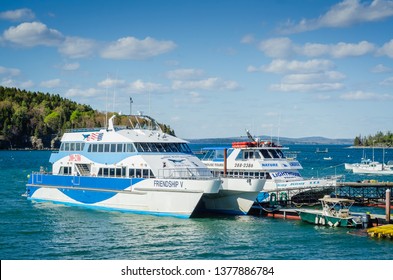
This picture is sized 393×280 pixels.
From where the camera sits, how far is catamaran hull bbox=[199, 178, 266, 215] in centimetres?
3391

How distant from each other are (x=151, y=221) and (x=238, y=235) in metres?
5.87

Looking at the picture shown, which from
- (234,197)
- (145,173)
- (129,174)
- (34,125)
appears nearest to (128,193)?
(129,174)

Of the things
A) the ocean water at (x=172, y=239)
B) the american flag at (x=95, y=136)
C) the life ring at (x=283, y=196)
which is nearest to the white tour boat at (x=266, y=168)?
the life ring at (x=283, y=196)

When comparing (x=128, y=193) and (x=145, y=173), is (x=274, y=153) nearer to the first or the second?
(x=145, y=173)

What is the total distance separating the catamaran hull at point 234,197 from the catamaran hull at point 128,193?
215 cm

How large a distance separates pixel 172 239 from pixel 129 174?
9040 millimetres

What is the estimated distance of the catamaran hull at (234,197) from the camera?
3391 centimetres

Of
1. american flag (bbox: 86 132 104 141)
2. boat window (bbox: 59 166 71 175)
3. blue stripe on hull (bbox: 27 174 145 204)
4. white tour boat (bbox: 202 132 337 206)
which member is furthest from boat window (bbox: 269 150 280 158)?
boat window (bbox: 59 166 71 175)

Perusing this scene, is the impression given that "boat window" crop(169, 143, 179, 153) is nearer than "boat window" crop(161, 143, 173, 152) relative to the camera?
No

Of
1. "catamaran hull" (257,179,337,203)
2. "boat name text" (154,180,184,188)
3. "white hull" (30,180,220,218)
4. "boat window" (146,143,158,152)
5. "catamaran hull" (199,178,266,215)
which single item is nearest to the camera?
"white hull" (30,180,220,218)

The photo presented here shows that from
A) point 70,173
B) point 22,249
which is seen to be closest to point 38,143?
point 70,173

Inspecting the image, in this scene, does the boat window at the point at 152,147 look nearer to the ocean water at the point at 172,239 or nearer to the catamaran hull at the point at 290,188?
the ocean water at the point at 172,239

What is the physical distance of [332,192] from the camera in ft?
144

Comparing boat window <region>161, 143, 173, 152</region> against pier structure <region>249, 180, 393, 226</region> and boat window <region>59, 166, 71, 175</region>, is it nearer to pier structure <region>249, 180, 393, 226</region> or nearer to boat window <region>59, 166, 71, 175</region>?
pier structure <region>249, 180, 393, 226</region>
